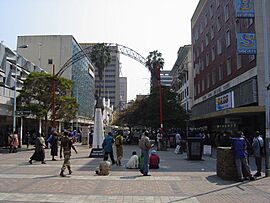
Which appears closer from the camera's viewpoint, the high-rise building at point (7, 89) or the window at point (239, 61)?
the window at point (239, 61)

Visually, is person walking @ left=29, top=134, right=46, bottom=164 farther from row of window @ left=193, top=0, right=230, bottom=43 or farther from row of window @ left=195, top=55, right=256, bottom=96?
row of window @ left=193, top=0, right=230, bottom=43

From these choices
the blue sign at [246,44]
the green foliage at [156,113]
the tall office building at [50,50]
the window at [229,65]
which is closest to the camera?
the blue sign at [246,44]

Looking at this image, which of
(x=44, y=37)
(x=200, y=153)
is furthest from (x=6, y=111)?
(x=44, y=37)

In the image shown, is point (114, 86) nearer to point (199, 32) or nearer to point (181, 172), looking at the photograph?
point (199, 32)

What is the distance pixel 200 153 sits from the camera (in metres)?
20.8

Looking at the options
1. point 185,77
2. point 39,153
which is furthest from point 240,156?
point 185,77

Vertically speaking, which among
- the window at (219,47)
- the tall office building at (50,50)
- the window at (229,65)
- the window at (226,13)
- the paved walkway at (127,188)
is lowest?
the paved walkway at (127,188)

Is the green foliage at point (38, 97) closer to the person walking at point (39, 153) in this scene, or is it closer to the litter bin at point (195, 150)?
the person walking at point (39, 153)

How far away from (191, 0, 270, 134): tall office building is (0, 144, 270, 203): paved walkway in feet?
36.1

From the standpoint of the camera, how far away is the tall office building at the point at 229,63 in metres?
25.1

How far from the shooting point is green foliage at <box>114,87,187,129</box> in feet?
141

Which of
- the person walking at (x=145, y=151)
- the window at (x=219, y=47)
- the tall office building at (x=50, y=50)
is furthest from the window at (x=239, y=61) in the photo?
the tall office building at (x=50, y=50)

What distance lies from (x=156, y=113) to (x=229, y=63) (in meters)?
11.6

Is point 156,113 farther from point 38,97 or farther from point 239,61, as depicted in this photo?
point 38,97
